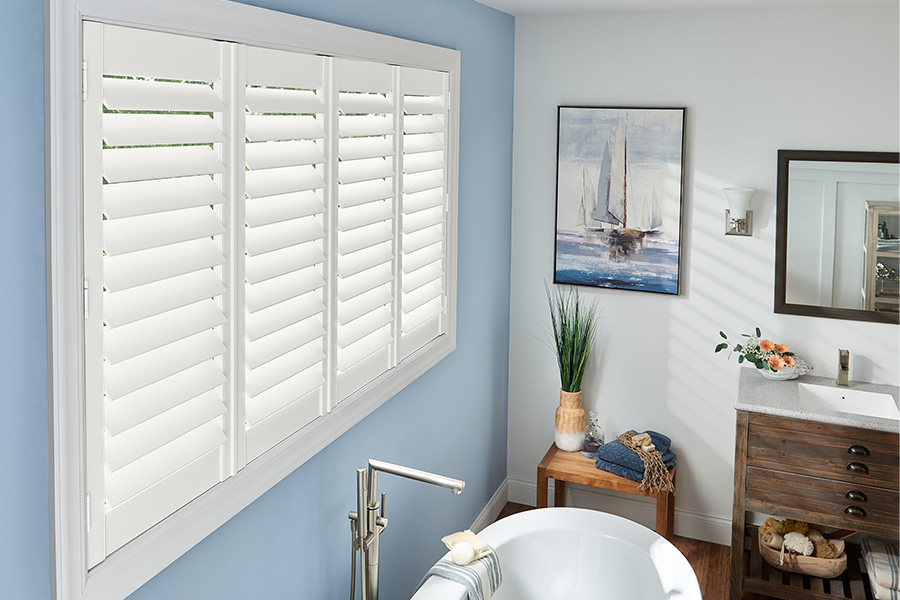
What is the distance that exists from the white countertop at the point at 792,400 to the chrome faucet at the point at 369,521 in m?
1.49

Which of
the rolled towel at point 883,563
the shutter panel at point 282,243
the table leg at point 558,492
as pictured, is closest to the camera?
the shutter panel at point 282,243

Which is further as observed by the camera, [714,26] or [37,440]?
[714,26]

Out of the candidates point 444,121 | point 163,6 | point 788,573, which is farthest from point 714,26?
point 163,6

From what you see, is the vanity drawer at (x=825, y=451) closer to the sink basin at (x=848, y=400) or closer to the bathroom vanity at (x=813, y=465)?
the bathroom vanity at (x=813, y=465)

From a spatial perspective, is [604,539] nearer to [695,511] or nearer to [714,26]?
[695,511]

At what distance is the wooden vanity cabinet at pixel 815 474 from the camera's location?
2996 millimetres

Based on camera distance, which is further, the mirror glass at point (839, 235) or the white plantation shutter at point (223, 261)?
the mirror glass at point (839, 235)

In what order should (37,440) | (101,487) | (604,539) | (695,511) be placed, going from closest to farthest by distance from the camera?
(37,440)
(101,487)
(604,539)
(695,511)

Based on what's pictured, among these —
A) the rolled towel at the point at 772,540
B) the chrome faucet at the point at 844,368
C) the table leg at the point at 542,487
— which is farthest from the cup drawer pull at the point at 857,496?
the table leg at the point at 542,487

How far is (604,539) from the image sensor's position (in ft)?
9.16

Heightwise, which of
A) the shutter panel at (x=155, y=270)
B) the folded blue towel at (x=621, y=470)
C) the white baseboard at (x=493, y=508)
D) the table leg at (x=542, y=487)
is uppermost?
the shutter panel at (x=155, y=270)

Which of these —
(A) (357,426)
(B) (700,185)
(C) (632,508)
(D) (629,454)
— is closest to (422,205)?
(A) (357,426)

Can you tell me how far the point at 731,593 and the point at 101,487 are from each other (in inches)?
107

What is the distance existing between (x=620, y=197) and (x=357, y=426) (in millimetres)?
1860
